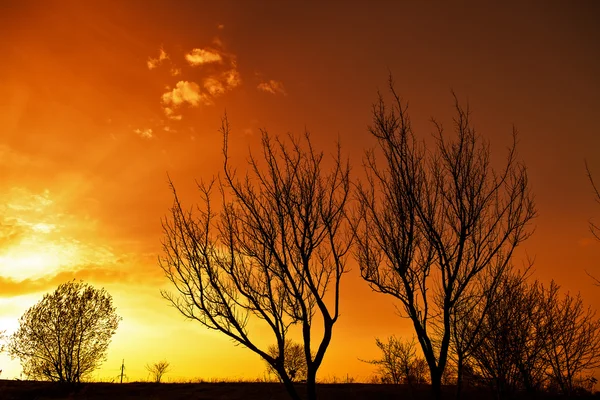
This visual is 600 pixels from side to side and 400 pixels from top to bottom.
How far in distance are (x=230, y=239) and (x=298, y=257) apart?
1.58m

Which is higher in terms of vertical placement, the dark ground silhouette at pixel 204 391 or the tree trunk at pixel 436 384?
the tree trunk at pixel 436 384

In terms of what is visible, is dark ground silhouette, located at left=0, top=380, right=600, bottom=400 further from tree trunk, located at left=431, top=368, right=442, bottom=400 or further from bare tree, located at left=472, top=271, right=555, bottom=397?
tree trunk, located at left=431, top=368, right=442, bottom=400

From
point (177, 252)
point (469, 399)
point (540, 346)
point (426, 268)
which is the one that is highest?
point (177, 252)

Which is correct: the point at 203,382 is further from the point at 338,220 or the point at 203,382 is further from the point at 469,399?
the point at 338,220

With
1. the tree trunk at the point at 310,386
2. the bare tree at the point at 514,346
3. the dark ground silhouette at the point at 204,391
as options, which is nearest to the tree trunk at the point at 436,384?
the tree trunk at the point at 310,386

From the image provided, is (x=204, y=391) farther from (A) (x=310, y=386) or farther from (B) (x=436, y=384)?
(B) (x=436, y=384)

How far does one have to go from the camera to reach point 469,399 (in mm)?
31547

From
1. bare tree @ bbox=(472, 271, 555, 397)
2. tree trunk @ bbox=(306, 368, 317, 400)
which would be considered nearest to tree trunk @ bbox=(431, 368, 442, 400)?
tree trunk @ bbox=(306, 368, 317, 400)

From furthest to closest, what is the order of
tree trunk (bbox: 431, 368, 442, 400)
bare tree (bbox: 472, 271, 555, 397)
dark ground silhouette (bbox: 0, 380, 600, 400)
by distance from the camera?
dark ground silhouette (bbox: 0, 380, 600, 400) → bare tree (bbox: 472, 271, 555, 397) → tree trunk (bbox: 431, 368, 442, 400)

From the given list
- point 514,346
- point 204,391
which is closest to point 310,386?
point 514,346

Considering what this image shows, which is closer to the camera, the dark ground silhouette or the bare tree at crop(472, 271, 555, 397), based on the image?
the bare tree at crop(472, 271, 555, 397)

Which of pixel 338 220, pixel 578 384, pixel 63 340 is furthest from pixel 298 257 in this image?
pixel 63 340

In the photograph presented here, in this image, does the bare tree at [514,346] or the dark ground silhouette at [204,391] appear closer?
the bare tree at [514,346]

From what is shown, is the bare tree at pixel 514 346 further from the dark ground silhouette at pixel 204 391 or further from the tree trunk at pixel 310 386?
the dark ground silhouette at pixel 204 391
